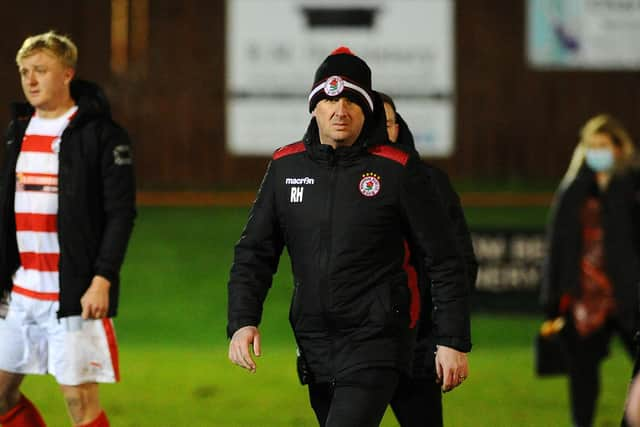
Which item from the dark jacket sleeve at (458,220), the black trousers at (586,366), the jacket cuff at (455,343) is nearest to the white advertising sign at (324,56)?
the black trousers at (586,366)

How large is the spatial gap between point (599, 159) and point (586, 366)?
1.15m

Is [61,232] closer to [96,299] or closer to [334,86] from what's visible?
[96,299]

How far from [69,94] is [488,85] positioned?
47.7 feet

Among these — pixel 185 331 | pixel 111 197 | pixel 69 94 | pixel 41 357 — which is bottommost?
pixel 185 331

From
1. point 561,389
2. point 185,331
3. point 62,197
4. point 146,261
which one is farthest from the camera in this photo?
point 146,261

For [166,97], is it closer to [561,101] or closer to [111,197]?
[561,101]

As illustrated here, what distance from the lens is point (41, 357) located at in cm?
616

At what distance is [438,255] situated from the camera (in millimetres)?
4910

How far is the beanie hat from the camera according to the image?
4.99 metres

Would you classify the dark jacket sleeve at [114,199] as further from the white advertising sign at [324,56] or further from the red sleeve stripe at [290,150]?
the white advertising sign at [324,56]

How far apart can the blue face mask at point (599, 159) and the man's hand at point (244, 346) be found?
392 centimetres

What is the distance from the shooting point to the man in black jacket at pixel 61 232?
19.9 ft

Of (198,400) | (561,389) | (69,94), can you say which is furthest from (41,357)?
(561,389)

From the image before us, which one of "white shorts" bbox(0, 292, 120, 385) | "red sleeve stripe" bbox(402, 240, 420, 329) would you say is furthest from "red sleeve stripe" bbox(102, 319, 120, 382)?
"red sleeve stripe" bbox(402, 240, 420, 329)
